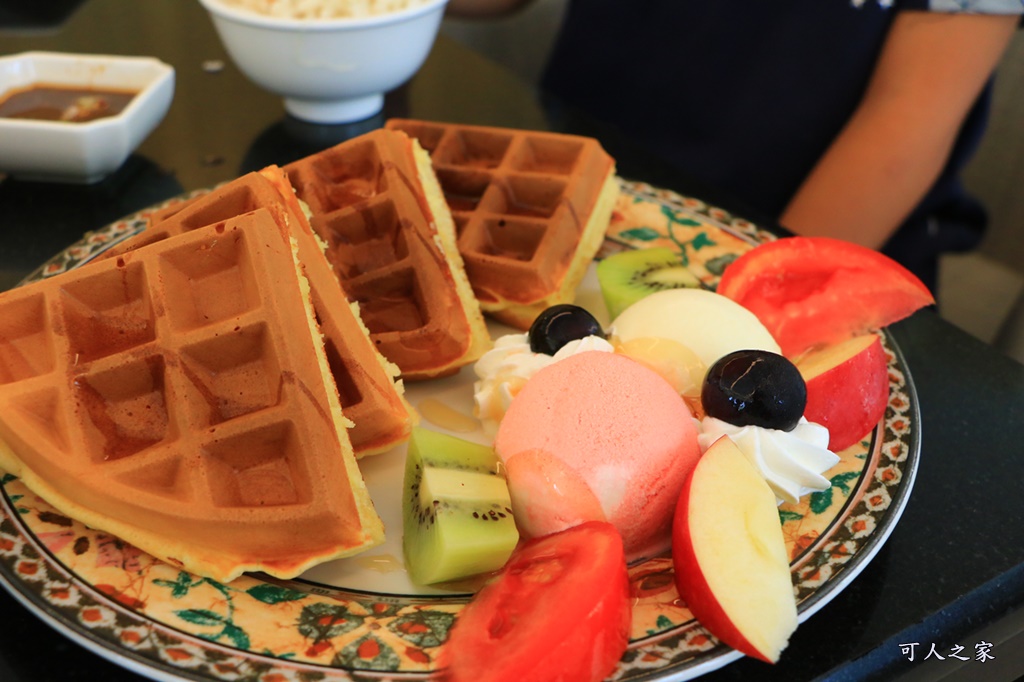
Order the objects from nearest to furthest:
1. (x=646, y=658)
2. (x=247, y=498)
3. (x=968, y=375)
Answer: (x=646, y=658)
(x=247, y=498)
(x=968, y=375)

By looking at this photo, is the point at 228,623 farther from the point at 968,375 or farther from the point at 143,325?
the point at 968,375

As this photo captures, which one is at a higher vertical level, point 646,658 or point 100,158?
point 646,658

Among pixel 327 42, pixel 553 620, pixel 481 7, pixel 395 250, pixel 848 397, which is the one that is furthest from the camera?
pixel 481 7

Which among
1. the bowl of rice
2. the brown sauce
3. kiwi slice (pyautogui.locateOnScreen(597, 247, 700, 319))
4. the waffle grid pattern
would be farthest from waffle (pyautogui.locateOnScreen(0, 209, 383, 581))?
the brown sauce

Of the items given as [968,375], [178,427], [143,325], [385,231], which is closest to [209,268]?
[143,325]

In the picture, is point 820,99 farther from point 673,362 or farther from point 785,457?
point 785,457

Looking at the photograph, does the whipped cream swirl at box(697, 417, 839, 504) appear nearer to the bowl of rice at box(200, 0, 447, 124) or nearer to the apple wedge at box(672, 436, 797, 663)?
the apple wedge at box(672, 436, 797, 663)

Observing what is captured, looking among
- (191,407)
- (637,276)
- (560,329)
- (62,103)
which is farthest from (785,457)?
(62,103)
